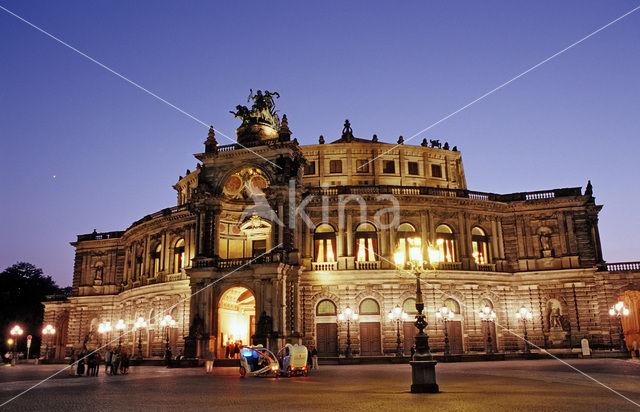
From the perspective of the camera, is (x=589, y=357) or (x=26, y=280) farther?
(x=26, y=280)

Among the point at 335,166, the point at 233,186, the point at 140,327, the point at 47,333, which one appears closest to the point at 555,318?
the point at 335,166

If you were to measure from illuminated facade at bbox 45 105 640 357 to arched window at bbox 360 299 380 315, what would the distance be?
116 mm

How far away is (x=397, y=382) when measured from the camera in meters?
22.0

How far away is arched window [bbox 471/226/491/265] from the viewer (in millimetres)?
45816

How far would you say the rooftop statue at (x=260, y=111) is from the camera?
148ft

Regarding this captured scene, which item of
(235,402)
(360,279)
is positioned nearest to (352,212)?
(360,279)

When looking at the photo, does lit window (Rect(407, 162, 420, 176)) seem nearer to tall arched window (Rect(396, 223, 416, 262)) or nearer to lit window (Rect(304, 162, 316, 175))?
lit window (Rect(304, 162, 316, 175))

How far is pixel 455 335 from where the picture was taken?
4275cm

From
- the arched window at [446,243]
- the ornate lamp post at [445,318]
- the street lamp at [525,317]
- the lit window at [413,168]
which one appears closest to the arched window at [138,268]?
the lit window at [413,168]

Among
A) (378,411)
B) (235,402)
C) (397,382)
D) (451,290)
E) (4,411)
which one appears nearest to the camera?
(378,411)

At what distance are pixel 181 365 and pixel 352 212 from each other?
17.2 metres

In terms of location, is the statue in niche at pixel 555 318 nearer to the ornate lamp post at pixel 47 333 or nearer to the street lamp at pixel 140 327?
the street lamp at pixel 140 327

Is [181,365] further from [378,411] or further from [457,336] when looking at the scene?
[378,411]

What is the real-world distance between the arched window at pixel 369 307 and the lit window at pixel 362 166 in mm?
15152
